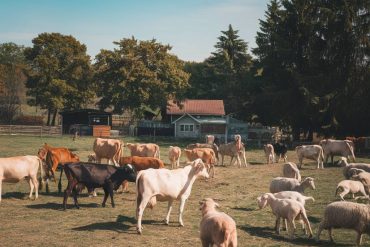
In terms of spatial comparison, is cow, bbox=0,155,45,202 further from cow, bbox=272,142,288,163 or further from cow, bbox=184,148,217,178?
cow, bbox=272,142,288,163

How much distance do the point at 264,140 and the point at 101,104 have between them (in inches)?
957

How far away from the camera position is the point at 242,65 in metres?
77.0

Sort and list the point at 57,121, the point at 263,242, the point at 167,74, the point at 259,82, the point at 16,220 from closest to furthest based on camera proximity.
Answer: the point at 263,242 → the point at 16,220 → the point at 259,82 → the point at 167,74 → the point at 57,121

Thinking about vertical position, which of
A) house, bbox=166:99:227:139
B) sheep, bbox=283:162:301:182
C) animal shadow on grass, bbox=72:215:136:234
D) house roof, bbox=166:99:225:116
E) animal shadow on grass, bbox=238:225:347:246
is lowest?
animal shadow on grass, bbox=238:225:347:246

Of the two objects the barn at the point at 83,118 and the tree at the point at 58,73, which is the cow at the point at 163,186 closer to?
the barn at the point at 83,118

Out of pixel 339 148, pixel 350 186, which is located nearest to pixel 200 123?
pixel 339 148

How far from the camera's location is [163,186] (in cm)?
1304

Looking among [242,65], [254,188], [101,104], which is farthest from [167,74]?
[254,188]

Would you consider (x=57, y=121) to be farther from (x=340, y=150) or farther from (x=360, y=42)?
(x=340, y=150)

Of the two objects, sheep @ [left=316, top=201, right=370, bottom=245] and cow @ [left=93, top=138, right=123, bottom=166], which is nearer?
sheep @ [left=316, top=201, right=370, bottom=245]

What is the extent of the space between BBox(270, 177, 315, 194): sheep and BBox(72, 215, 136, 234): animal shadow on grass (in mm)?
5300

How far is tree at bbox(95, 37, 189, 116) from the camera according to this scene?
59.5m

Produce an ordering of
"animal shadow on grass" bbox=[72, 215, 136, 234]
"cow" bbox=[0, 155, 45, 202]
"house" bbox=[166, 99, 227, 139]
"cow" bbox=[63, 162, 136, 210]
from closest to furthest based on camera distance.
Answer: "animal shadow on grass" bbox=[72, 215, 136, 234] < "cow" bbox=[63, 162, 136, 210] < "cow" bbox=[0, 155, 45, 202] < "house" bbox=[166, 99, 227, 139]

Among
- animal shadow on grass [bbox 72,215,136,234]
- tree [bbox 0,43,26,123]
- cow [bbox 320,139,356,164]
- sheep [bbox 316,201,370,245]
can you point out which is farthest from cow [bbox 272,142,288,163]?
tree [bbox 0,43,26,123]
